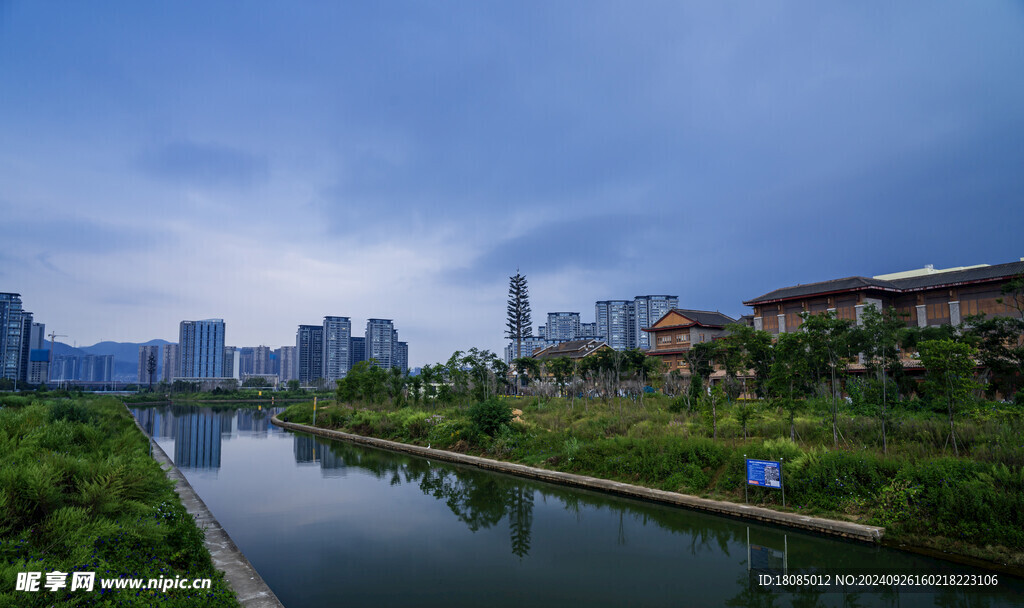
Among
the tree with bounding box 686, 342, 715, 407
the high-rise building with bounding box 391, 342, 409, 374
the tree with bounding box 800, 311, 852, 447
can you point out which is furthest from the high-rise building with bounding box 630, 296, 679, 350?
the tree with bounding box 800, 311, 852, 447

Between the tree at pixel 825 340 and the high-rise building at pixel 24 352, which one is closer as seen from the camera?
the tree at pixel 825 340

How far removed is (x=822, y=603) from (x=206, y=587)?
306 inches

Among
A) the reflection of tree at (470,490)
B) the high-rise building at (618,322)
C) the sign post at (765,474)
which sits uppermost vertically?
the high-rise building at (618,322)

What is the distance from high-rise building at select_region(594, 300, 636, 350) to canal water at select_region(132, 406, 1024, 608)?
12127cm

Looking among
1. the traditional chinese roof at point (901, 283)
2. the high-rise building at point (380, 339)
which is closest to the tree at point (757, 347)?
the traditional chinese roof at point (901, 283)

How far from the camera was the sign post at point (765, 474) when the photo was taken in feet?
34.9

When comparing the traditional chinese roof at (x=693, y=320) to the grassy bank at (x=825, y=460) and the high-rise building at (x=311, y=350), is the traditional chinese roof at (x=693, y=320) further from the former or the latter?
Result: the high-rise building at (x=311, y=350)

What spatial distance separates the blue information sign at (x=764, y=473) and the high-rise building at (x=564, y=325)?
145 meters

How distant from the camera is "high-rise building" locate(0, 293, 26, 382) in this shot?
7512 cm

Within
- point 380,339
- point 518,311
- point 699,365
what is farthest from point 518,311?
point 380,339

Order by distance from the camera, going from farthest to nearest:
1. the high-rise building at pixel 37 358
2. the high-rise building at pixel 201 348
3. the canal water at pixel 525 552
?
the high-rise building at pixel 201 348, the high-rise building at pixel 37 358, the canal water at pixel 525 552

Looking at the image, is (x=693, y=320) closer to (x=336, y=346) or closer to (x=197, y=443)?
(x=197, y=443)

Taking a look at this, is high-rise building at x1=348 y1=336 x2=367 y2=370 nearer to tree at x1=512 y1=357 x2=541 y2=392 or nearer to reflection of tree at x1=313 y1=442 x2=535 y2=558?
tree at x1=512 y1=357 x2=541 y2=392

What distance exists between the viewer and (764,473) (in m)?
10.8
